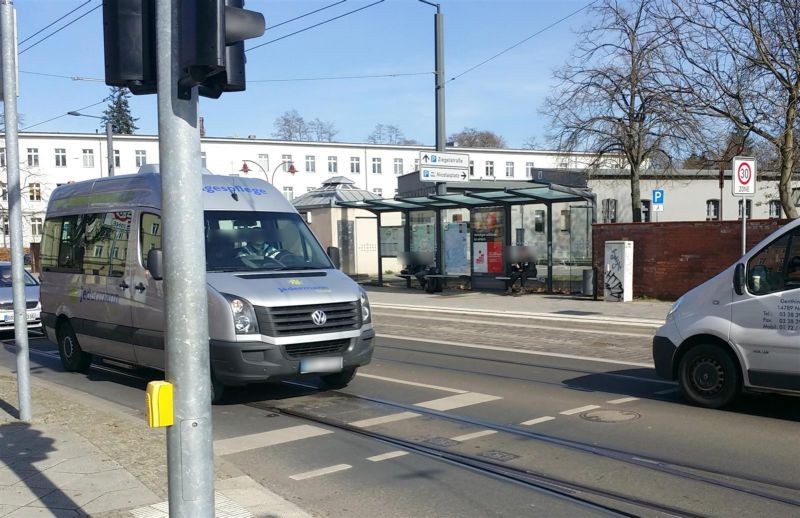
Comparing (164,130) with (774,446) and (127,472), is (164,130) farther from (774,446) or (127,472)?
(774,446)

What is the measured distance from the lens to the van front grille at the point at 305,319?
8234 mm

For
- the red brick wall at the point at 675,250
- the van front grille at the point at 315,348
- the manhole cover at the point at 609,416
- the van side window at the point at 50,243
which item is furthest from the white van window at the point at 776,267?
the red brick wall at the point at 675,250

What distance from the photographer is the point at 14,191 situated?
749cm

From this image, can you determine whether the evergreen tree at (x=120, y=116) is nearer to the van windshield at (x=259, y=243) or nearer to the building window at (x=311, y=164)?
the building window at (x=311, y=164)

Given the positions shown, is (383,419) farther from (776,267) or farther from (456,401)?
(776,267)

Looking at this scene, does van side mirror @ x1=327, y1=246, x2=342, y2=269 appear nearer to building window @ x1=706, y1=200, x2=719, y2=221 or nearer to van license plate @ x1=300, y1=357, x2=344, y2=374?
van license plate @ x1=300, y1=357, x2=344, y2=374

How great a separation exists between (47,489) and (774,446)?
5.90m

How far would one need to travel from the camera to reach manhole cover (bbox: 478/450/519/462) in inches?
258

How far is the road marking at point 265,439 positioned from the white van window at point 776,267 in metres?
4.59

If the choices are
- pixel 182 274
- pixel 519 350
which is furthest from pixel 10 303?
pixel 182 274

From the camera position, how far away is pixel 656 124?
2989 centimetres

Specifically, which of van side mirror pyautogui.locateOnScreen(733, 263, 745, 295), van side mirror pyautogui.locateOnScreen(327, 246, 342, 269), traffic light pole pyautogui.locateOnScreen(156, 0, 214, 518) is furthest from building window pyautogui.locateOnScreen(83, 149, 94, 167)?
traffic light pole pyautogui.locateOnScreen(156, 0, 214, 518)

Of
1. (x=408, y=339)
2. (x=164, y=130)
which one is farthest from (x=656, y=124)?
(x=164, y=130)

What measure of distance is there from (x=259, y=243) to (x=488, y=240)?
15.7 metres
